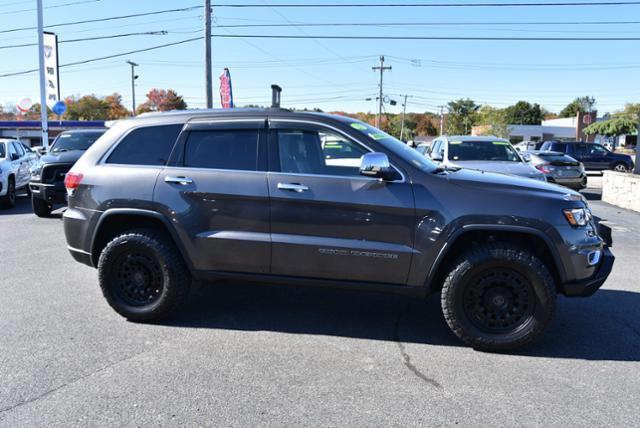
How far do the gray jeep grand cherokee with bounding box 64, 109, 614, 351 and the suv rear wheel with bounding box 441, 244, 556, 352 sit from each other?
0.03 ft

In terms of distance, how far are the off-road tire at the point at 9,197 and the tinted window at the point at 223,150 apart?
9923 mm

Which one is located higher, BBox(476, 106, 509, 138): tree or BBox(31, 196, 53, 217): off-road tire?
BBox(476, 106, 509, 138): tree

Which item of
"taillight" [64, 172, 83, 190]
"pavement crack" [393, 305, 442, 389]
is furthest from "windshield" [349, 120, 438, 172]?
"taillight" [64, 172, 83, 190]

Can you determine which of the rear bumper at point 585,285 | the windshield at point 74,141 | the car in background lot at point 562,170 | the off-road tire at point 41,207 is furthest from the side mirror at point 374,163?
the car in background lot at point 562,170

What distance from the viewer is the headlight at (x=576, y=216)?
162 inches

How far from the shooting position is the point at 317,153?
15.2 feet

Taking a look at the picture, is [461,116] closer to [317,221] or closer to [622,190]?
[622,190]

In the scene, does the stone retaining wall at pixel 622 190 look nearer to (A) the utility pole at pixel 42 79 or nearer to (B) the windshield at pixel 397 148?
(B) the windshield at pixel 397 148

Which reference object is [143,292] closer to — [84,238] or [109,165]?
[84,238]

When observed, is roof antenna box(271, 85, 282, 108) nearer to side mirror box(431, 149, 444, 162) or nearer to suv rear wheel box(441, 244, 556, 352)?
suv rear wheel box(441, 244, 556, 352)

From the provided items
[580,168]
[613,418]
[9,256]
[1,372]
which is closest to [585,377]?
[613,418]

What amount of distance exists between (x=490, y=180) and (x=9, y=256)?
6662 millimetres

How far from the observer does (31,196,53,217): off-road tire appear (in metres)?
10.9

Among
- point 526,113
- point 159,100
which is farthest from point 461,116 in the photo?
point 159,100
